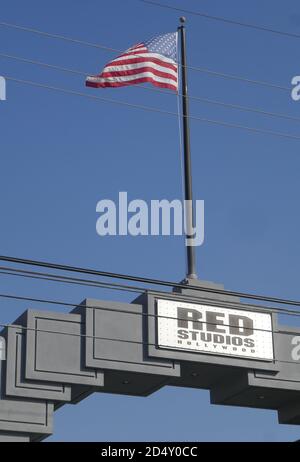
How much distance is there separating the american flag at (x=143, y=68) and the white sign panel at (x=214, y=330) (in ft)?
15.1

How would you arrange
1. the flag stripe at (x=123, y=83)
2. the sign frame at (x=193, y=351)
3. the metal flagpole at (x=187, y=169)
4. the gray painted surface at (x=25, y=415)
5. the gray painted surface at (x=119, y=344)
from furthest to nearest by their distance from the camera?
1. the flag stripe at (x=123, y=83)
2. the metal flagpole at (x=187, y=169)
3. the sign frame at (x=193, y=351)
4. the gray painted surface at (x=119, y=344)
5. the gray painted surface at (x=25, y=415)

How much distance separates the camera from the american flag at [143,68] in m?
26.9

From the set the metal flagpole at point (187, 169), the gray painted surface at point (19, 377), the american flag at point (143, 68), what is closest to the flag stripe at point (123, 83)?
the american flag at point (143, 68)

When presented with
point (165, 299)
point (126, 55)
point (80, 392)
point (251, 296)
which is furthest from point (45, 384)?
point (126, 55)

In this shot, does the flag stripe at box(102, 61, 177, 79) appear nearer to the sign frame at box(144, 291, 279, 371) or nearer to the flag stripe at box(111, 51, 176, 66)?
the flag stripe at box(111, 51, 176, 66)

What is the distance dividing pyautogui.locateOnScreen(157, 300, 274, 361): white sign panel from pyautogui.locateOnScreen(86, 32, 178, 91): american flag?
181 inches

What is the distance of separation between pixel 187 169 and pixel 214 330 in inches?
144

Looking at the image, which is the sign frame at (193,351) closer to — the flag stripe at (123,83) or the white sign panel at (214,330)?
the white sign panel at (214,330)

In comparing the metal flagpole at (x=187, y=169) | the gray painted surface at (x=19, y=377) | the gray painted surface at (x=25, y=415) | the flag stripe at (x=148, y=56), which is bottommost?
the gray painted surface at (x=25, y=415)

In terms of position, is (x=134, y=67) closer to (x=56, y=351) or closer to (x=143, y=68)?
(x=143, y=68)

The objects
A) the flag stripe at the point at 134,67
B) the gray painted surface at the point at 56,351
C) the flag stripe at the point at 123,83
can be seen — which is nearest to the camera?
the gray painted surface at the point at 56,351

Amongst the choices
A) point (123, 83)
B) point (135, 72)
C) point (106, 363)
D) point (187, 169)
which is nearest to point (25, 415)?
point (106, 363)

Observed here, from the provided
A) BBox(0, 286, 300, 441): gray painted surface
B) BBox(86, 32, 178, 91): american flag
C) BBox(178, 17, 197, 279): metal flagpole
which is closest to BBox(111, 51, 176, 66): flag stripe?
BBox(86, 32, 178, 91): american flag

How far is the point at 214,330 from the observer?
25.8 metres
